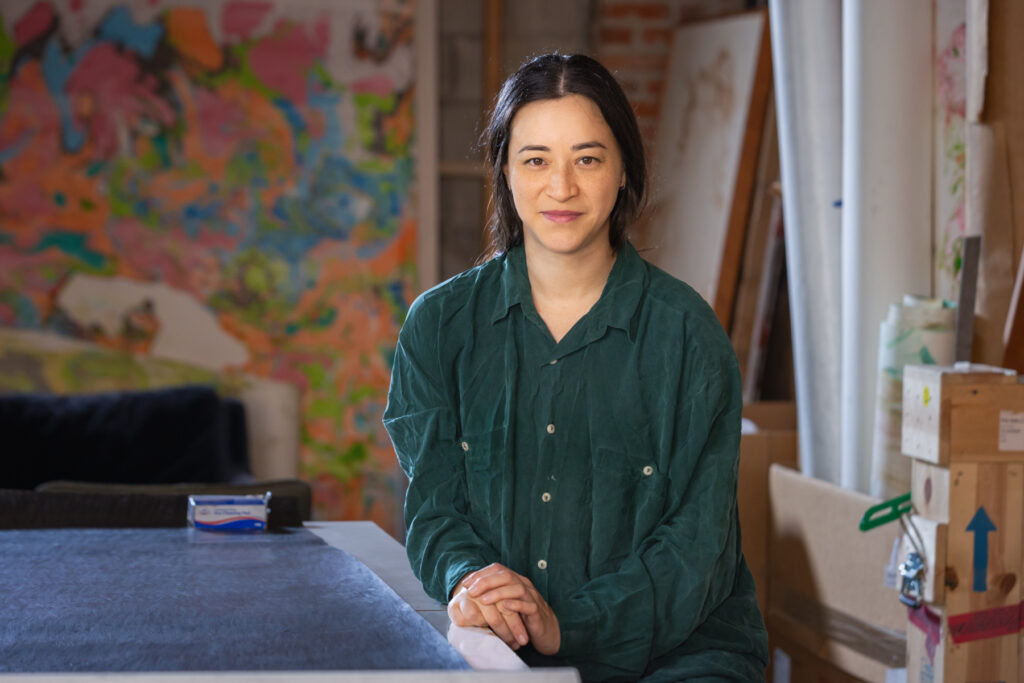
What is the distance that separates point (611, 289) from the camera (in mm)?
1475

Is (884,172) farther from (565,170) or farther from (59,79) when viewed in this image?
(59,79)

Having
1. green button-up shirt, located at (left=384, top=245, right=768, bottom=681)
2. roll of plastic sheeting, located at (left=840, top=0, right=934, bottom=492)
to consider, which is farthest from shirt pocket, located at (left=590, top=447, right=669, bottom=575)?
roll of plastic sheeting, located at (left=840, top=0, right=934, bottom=492)

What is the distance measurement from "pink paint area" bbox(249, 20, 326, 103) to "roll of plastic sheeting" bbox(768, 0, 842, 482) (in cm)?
188

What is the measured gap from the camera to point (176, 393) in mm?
3791

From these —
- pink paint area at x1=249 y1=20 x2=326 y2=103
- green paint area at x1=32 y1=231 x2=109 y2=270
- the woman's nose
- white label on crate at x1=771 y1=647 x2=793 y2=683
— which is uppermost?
pink paint area at x1=249 y1=20 x2=326 y2=103

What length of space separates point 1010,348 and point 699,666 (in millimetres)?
1069

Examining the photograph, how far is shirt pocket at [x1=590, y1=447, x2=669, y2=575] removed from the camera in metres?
1.40

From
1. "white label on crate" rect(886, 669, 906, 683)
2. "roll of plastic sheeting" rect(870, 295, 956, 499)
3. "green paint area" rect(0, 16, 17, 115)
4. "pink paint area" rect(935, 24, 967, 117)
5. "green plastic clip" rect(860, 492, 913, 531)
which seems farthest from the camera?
"green paint area" rect(0, 16, 17, 115)

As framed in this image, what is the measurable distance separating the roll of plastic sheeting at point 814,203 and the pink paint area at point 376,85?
5.58ft

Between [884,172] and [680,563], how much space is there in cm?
141

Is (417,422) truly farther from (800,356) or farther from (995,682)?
(800,356)

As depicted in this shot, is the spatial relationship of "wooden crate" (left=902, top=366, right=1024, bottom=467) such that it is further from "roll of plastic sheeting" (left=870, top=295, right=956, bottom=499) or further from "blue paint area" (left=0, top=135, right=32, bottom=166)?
"blue paint area" (left=0, top=135, right=32, bottom=166)

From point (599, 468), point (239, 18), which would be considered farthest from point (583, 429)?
point (239, 18)

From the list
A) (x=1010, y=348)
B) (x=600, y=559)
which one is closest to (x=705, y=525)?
(x=600, y=559)
